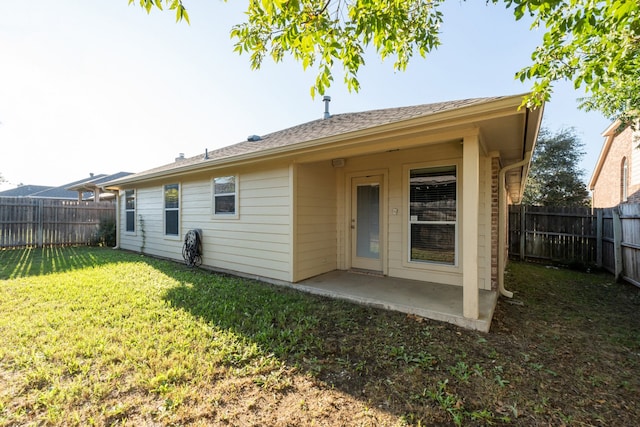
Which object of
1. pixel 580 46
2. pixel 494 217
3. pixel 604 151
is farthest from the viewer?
pixel 604 151

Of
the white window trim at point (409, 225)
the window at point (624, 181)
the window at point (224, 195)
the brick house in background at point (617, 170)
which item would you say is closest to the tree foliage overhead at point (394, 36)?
the white window trim at point (409, 225)

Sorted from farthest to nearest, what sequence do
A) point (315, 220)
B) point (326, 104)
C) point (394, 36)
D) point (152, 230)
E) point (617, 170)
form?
1. point (617, 170)
2. point (152, 230)
3. point (326, 104)
4. point (315, 220)
5. point (394, 36)

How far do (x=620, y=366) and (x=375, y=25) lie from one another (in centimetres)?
428

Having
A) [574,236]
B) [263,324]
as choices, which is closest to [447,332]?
[263,324]

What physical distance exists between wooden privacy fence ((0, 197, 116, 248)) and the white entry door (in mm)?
10924

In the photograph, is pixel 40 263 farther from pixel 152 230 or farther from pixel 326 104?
pixel 326 104

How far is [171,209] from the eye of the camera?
25.4ft

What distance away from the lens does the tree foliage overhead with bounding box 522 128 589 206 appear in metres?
16.0

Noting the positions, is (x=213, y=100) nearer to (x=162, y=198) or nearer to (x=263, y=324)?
(x=162, y=198)

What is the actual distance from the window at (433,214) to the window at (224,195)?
12.4 feet

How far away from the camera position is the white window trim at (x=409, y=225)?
4.64 metres

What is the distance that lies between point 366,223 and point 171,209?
218 inches

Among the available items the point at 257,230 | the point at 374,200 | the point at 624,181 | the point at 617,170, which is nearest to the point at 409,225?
the point at 374,200

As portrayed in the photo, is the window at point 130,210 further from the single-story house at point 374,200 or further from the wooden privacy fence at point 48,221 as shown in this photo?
the single-story house at point 374,200
